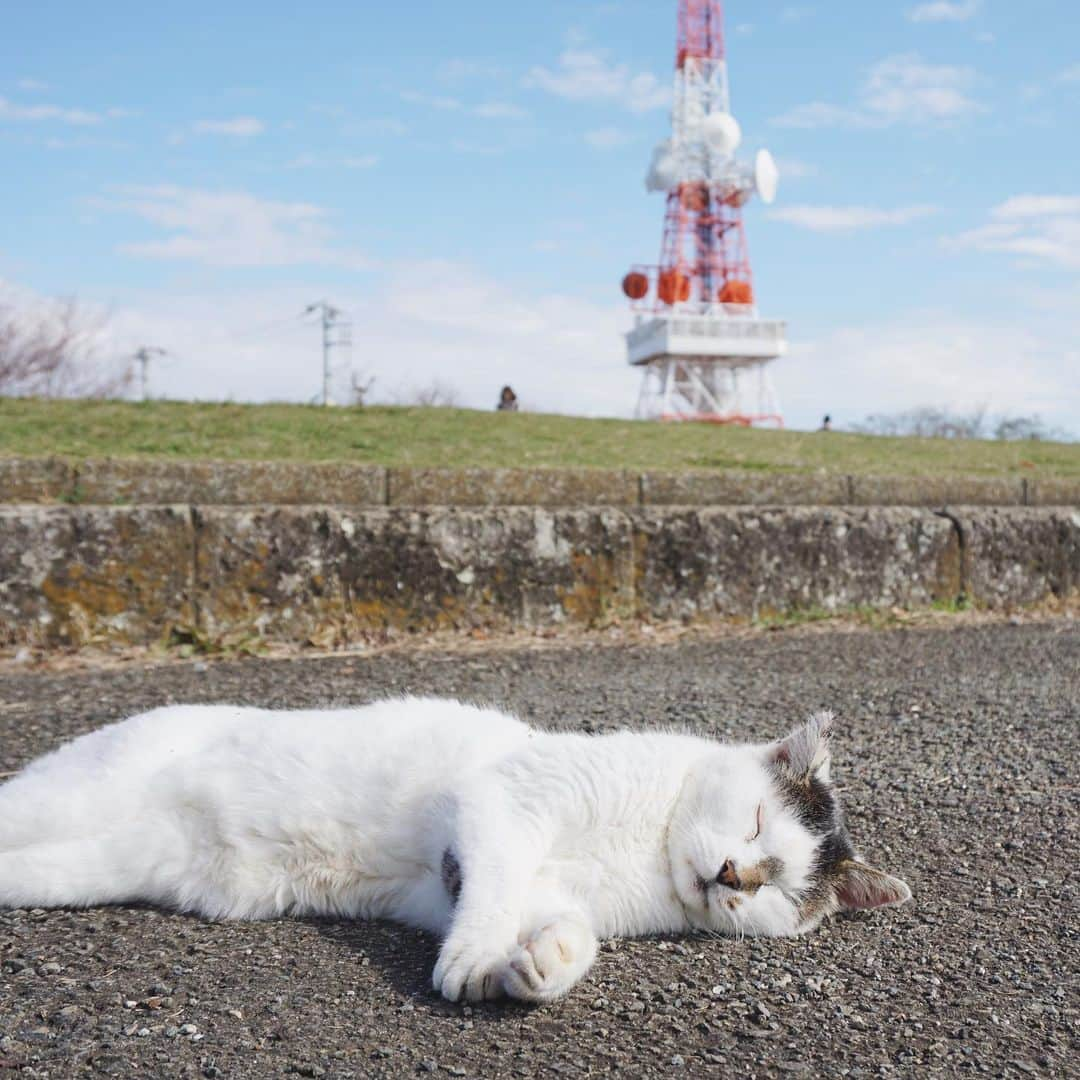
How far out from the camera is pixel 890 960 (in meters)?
2.10

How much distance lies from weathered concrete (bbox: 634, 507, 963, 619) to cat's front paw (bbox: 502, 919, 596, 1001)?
4.14 metres

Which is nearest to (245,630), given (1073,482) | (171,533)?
(171,533)

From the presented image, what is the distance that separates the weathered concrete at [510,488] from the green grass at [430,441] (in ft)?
0.91

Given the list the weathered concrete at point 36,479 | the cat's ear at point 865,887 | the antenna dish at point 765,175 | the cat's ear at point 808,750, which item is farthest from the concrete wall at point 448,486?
the antenna dish at point 765,175

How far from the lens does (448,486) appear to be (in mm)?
6340

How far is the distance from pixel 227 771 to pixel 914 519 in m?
5.42

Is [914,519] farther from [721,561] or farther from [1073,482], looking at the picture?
[1073,482]

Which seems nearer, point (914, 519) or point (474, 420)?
point (914, 519)

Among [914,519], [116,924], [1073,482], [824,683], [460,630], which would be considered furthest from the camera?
[1073,482]

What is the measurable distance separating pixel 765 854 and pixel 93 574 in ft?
12.6

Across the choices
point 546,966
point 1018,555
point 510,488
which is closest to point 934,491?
point 1018,555

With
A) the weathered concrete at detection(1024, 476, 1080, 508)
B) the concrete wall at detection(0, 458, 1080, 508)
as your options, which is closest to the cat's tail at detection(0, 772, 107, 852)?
the concrete wall at detection(0, 458, 1080, 508)

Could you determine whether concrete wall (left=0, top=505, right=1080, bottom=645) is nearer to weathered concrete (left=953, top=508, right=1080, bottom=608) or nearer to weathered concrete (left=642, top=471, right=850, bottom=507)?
weathered concrete (left=953, top=508, right=1080, bottom=608)

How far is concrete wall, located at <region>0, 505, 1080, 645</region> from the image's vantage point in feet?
16.4
